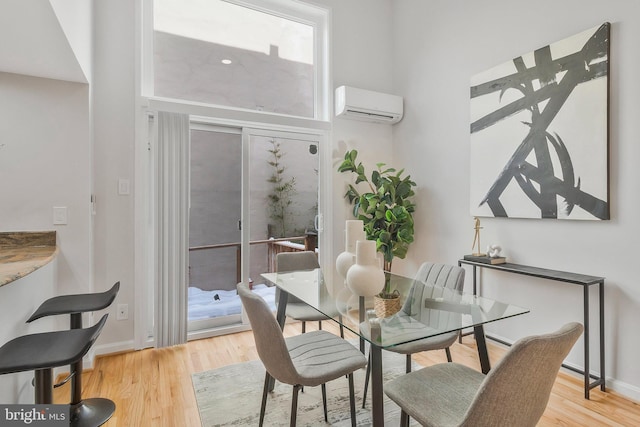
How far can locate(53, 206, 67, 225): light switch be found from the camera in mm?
2477

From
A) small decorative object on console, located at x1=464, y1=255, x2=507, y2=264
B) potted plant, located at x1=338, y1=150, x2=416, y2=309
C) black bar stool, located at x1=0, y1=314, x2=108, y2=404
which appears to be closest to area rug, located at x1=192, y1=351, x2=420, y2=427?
black bar stool, located at x1=0, y1=314, x2=108, y2=404

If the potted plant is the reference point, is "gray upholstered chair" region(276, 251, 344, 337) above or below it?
below

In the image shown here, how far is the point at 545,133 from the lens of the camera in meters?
2.57

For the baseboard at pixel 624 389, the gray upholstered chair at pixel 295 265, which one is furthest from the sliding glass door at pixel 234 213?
the baseboard at pixel 624 389

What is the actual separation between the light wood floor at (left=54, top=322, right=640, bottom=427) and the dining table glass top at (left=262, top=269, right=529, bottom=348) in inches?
31.6

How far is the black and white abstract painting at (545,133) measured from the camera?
227 cm

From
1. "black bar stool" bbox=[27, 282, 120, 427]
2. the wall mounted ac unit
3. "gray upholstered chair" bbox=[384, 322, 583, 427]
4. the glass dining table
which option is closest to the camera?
"gray upholstered chair" bbox=[384, 322, 583, 427]

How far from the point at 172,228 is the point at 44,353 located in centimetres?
163

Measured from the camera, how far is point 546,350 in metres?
1.03

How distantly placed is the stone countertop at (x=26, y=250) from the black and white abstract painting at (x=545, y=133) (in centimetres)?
326

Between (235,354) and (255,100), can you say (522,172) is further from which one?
(235,354)

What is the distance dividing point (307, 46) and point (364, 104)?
3.17 ft

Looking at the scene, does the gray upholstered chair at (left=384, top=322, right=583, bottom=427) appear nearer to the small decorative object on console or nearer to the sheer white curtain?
the small decorative object on console

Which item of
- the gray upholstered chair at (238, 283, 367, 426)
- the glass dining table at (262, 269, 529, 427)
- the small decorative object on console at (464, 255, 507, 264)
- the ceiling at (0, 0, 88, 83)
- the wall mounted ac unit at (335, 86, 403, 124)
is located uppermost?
the wall mounted ac unit at (335, 86, 403, 124)
